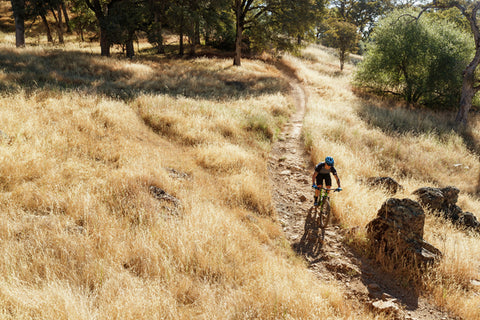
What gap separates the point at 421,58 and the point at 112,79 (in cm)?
2136

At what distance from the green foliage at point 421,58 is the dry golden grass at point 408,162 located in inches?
103

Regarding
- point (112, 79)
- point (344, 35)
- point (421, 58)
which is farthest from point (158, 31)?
point (344, 35)

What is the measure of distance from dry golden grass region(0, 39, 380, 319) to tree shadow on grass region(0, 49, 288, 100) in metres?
2.19

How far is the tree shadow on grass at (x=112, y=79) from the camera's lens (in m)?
10.7

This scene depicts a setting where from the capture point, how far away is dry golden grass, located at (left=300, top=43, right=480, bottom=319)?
429 centimetres

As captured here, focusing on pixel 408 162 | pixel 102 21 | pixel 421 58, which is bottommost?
pixel 408 162

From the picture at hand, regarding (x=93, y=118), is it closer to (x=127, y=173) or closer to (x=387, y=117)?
(x=127, y=173)

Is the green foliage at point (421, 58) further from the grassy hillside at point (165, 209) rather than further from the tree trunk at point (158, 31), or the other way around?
the tree trunk at point (158, 31)

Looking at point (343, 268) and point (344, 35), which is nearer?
point (343, 268)

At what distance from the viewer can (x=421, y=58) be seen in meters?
19.2

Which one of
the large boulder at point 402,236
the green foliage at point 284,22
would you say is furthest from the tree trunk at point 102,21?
the large boulder at point 402,236

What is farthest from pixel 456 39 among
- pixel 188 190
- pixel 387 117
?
pixel 188 190

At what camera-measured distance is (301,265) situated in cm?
428

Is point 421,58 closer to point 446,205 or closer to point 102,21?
point 446,205
